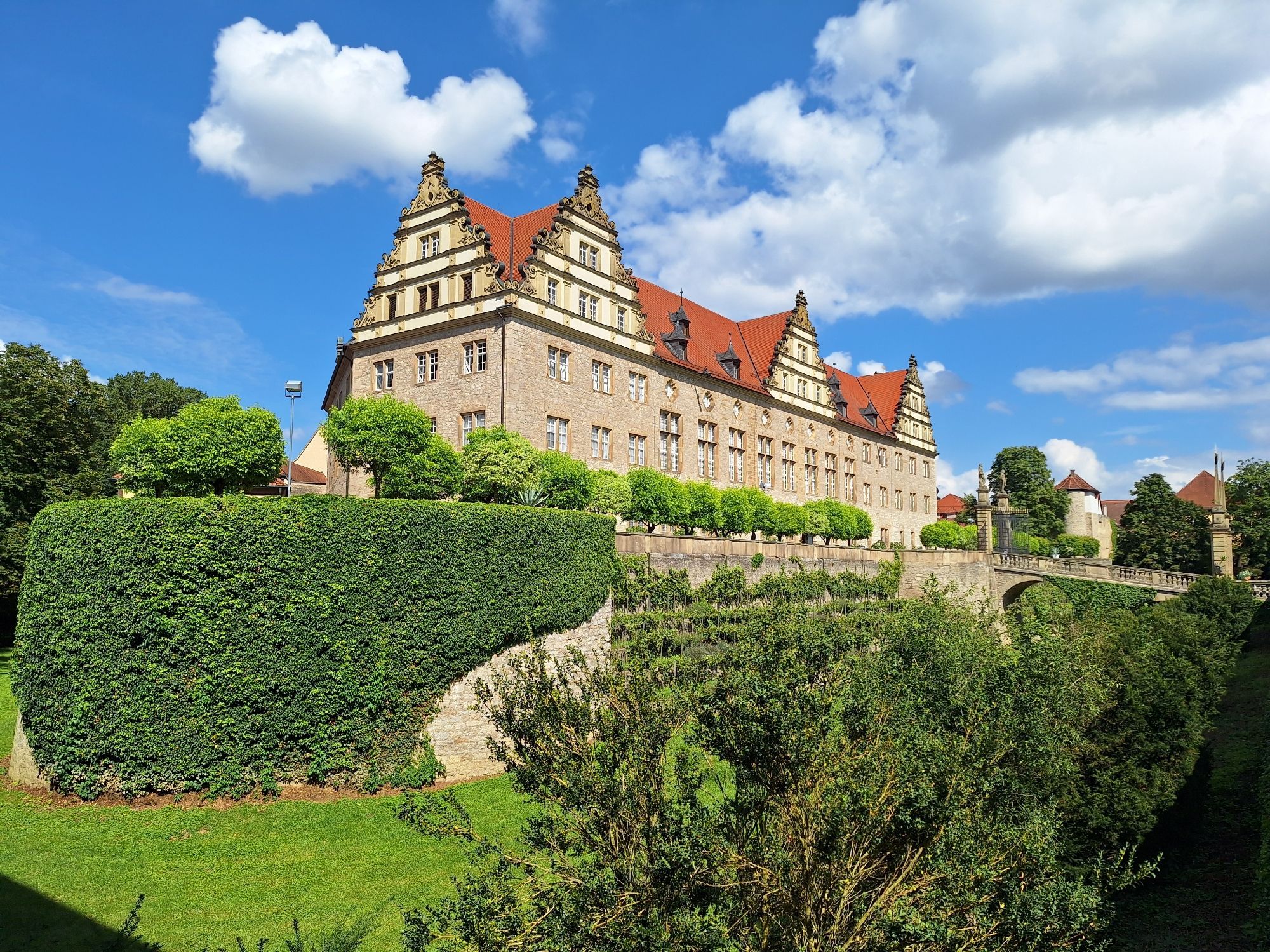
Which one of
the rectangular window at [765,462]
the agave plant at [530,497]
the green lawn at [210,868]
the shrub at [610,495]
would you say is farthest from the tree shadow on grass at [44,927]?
the rectangular window at [765,462]

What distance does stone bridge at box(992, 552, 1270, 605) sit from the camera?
4081 centimetres

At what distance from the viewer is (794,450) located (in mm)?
51469

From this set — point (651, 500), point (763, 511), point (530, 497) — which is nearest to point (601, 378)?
point (651, 500)

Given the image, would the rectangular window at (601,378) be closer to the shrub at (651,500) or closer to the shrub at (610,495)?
the shrub at (651,500)

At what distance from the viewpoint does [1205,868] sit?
15805 millimetres

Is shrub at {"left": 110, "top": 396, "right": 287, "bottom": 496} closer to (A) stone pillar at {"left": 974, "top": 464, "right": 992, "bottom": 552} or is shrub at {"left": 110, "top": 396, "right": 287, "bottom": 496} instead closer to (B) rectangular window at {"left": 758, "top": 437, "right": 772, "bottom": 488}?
(B) rectangular window at {"left": 758, "top": 437, "right": 772, "bottom": 488}

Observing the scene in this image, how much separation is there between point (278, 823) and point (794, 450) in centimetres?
3964

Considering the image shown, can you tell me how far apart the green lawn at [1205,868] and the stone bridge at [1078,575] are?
69.8ft

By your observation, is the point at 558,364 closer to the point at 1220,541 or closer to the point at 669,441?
the point at 669,441

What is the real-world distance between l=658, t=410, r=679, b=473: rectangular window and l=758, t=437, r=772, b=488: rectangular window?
28.2ft

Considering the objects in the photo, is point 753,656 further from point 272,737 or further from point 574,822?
point 272,737

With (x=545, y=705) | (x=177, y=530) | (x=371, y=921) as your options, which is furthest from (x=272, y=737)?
(x=545, y=705)

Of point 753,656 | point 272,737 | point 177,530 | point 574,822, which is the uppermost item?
point 177,530

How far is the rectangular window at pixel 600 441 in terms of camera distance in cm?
3472
